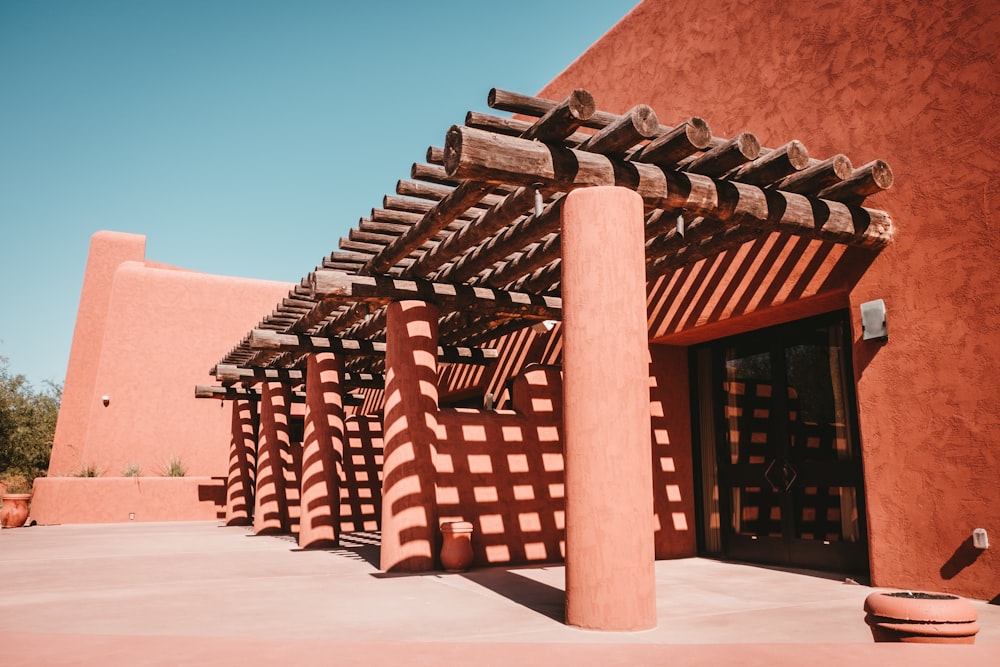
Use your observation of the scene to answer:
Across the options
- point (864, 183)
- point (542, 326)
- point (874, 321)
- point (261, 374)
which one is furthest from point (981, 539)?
point (261, 374)

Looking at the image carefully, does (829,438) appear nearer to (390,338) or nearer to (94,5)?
(390,338)

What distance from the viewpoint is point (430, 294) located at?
8.71 m

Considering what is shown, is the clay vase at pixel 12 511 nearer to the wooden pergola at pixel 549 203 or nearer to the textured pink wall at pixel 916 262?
the wooden pergola at pixel 549 203

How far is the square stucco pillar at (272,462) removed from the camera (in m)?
14.6

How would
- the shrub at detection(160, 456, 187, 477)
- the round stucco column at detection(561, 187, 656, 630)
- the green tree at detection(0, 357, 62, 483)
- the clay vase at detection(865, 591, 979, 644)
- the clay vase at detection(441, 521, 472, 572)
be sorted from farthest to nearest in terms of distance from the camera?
the green tree at detection(0, 357, 62, 483), the shrub at detection(160, 456, 187, 477), the clay vase at detection(441, 521, 472, 572), the round stucco column at detection(561, 187, 656, 630), the clay vase at detection(865, 591, 979, 644)

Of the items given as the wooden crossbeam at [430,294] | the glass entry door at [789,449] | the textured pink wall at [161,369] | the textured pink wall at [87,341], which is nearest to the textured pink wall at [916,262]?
the glass entry door at [789,449]

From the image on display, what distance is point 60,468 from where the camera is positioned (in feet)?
73.9

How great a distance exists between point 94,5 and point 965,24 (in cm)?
1131

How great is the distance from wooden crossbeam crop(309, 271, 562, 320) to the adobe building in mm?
36

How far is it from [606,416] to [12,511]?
18.1 meters

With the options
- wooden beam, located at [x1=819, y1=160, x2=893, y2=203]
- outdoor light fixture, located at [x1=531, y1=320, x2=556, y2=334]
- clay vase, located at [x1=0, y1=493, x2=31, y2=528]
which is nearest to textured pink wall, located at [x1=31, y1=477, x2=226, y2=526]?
clay vase, located at [x1=0, y1=493, x2=31, y2=528]

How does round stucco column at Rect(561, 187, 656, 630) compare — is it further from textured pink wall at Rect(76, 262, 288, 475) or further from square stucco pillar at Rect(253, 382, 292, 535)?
textured pink wall at Rect(76, 262, 288, 475)

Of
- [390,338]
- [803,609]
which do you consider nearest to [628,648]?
[803,609]

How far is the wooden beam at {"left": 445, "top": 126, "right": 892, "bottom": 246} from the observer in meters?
5.13
